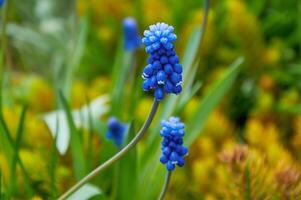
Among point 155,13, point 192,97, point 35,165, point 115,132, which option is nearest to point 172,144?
point 115,132

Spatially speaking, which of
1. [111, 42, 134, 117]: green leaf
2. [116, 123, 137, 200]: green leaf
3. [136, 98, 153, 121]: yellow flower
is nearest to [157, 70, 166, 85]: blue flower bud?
[116, 123, 137, 200]: green leaf

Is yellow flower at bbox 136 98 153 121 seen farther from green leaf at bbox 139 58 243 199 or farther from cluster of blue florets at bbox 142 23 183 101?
cluster of blue florets at bbox 142 23 183 101

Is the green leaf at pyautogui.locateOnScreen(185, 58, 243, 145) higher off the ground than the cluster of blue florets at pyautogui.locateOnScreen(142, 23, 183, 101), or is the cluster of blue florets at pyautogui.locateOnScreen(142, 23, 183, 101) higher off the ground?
the green leaf at pyautogui.locateOnScreen(185, 58, 243, 145)

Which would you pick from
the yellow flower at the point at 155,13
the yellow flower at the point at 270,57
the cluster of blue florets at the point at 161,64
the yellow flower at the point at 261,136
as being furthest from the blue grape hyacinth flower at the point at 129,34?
the cluster of blue florets at the point at 161,64

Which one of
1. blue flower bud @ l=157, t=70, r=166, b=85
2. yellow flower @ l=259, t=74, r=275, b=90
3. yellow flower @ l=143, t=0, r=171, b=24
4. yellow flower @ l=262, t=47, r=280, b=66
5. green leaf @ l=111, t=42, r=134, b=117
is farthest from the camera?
yellow flower @ l=143, t=0, r=171, b=24

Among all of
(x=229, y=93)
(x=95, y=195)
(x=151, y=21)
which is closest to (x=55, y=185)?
(x=95, y=195)

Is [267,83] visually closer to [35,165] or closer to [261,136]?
[261,136]

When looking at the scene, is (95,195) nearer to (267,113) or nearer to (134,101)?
(134,101)
